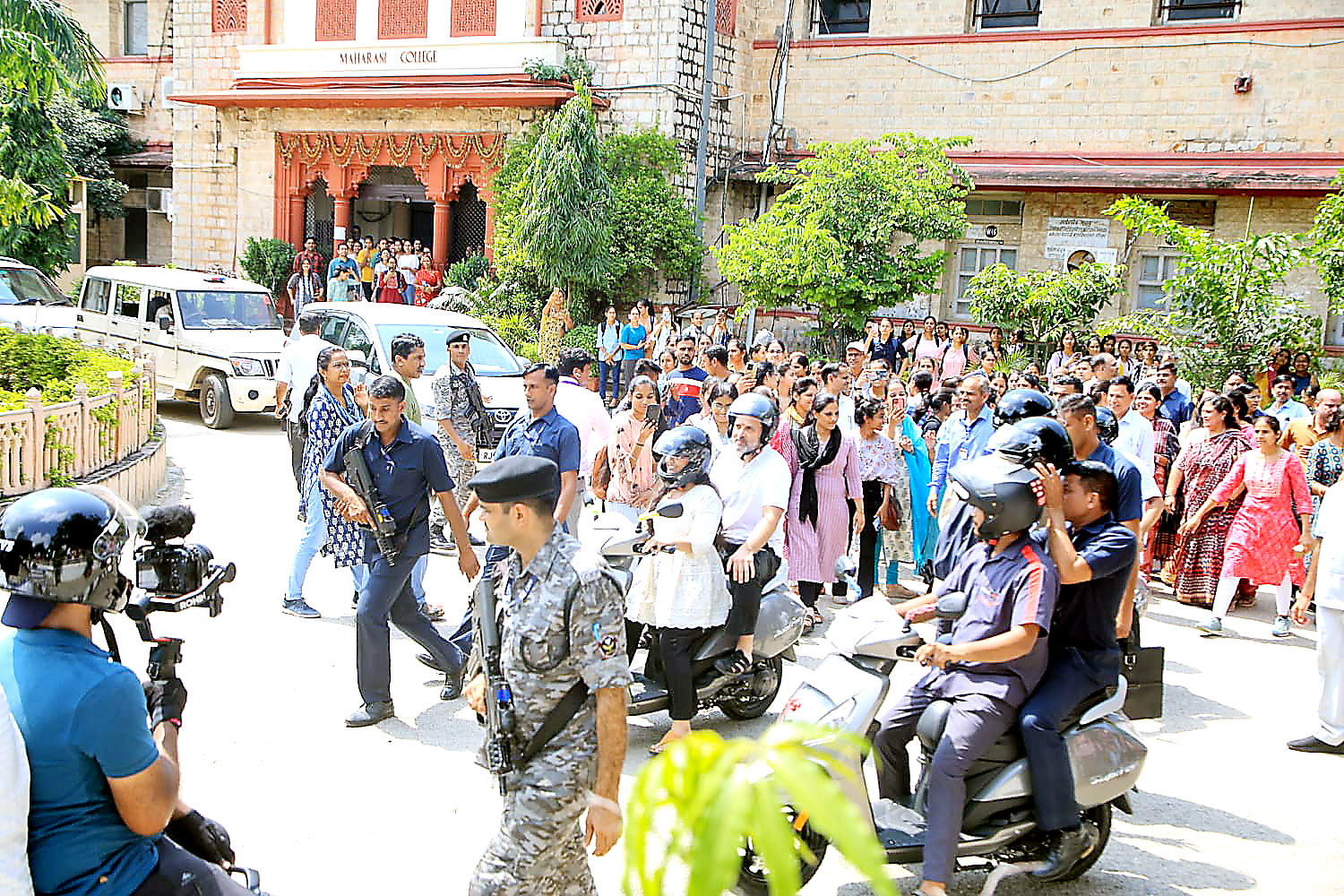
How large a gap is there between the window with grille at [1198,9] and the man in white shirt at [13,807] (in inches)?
824

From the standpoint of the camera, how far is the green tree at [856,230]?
16.4 meters

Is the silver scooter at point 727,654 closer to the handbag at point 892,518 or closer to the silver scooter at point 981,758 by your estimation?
the silver scooter at point 981,758

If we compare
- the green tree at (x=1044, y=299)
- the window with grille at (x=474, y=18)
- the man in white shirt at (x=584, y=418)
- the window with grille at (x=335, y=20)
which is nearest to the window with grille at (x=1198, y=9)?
the green tree at (x=1044, y=299)

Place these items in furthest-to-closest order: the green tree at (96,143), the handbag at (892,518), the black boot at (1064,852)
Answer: the green tree at (96,143)
the handbag at (892,518)
the black boot at (1064,852)

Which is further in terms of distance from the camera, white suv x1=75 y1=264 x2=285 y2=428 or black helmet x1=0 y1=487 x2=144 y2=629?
white suv x1=75 y1=264 x2=285 y2=428

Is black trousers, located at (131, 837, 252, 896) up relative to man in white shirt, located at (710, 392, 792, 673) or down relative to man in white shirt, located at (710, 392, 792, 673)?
down

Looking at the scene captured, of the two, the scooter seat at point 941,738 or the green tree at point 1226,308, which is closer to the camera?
the scooter seat at point 941,738

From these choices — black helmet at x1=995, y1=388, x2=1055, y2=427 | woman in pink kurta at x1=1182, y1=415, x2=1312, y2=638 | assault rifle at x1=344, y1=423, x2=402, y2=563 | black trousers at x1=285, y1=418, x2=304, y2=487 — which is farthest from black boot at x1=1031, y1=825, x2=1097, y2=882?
black trousers at x1=285, y1=418, x2=304, y2=487

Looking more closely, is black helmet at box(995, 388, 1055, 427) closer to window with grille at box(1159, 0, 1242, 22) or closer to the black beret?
the black beret

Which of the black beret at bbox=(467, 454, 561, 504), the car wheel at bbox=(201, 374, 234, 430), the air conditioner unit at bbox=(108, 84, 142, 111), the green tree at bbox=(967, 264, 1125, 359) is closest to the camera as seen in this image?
the black beret at bbox=(467, 454, 561, 504)

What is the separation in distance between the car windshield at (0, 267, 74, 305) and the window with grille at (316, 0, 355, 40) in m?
8.09

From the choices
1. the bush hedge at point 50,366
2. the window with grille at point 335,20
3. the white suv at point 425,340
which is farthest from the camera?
the window with grille at point 335,20

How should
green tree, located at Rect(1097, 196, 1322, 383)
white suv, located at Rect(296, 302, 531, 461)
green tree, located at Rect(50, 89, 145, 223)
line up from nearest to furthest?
white suv, located at Rect(296, 302, 531, 461), green tree, located at Rect(1097, 196, 1322, 383), green tree, located at Rect(50, 89, 145, 223)

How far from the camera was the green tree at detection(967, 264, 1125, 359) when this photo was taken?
15.5 m
